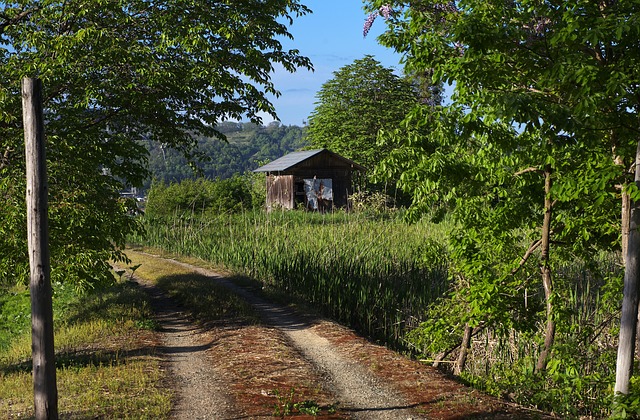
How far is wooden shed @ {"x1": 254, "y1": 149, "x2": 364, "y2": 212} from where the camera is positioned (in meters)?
42.4

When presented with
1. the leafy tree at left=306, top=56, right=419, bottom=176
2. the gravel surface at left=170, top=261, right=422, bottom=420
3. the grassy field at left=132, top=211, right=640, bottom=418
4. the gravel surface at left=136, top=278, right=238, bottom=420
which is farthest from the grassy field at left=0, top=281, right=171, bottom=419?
the leafy tree at left=306, top=56, right=419, bottom=176

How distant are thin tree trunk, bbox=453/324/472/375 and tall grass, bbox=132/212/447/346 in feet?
4.16

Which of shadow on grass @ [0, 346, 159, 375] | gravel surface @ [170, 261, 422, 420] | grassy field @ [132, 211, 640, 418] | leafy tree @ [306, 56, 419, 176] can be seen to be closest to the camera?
gravel surface @ [170, 261, 422, 420]

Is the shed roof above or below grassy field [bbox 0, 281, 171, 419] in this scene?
above

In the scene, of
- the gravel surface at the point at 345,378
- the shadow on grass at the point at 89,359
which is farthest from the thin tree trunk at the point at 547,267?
the shadow on grass at the point at 89,359

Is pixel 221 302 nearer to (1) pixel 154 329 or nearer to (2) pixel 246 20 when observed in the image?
(1) pixel 154 329

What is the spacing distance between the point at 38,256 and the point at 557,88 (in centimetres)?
698

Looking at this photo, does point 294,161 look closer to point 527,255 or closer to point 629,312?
point 527,255

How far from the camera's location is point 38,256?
741 cm

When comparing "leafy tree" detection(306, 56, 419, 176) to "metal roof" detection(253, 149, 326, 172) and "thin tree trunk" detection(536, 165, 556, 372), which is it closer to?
"metal roof" detection(253, 149, 326, 172)

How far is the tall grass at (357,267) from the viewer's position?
47.7 feet

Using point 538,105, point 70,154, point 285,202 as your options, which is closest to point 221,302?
point 70,154

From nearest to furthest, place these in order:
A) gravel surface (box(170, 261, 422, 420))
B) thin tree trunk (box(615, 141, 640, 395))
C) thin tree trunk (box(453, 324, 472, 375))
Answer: thin tree trunk (box(615, 141, 640, 395))
gravel surface (box(170, 261, 422, 420))
thin tree trunk (box(453, 324, 472, 375))

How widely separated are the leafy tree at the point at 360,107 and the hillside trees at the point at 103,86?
101 feet
